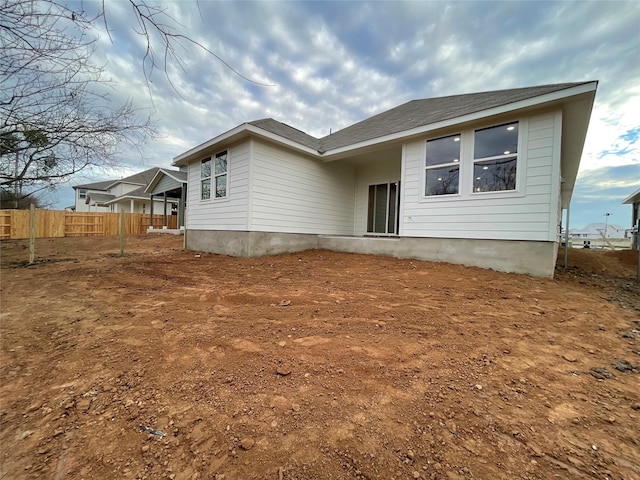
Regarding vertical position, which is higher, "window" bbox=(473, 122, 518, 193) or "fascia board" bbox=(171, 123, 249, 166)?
"fascia board" bbox=(171, 123, 249, 166)

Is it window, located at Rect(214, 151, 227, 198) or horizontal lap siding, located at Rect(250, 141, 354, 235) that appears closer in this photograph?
horizontal lap siding, located at Rect(250, 141, 354, 235)

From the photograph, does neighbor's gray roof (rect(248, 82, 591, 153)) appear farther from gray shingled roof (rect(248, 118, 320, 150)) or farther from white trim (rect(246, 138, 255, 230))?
white trim (rect(246, 138, 255, 230))

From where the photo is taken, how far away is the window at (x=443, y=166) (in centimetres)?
621

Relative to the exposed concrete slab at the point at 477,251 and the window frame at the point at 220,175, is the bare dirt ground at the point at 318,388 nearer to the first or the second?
the exposed concrete slab at the point at 477,251

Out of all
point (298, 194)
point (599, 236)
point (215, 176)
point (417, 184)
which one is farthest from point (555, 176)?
point (599, 236)

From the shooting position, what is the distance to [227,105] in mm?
4340

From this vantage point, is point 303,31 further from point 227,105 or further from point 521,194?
point 521,194

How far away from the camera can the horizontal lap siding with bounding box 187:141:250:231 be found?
24.2 feet

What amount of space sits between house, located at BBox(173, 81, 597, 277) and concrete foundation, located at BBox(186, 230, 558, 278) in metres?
0.03

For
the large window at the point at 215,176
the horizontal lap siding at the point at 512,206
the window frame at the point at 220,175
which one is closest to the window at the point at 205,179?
the large window at the point at 215,176

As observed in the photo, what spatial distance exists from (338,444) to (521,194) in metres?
6.16

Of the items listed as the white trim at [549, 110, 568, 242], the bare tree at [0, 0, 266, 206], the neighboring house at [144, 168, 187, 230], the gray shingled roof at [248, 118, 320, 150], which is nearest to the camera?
the bare tree at [0, 0, 266, 206]

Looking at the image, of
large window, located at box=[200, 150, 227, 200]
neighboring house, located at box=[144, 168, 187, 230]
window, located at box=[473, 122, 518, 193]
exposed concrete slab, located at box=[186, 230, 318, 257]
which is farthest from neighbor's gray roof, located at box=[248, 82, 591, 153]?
neighboring house, located at box=[144, 168, 187, 230]

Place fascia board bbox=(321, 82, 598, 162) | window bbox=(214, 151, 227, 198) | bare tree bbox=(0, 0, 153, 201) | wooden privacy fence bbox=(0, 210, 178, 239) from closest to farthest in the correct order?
bare tree bbox=(0, 0, 153, 201) → fascia board bbox=(321, 82, 598, 162) → window bbox=(214, 151, 227, 198) → wooden privacy fence bbox=(0, 210, 178, 239)
